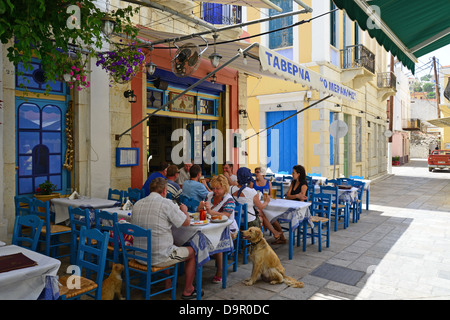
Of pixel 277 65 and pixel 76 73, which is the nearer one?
pixel 76 73

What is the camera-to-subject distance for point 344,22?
1548cm

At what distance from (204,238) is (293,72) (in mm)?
3362

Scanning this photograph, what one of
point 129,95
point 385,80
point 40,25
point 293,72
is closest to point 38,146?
point 129,95

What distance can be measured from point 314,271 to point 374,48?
63.2ft

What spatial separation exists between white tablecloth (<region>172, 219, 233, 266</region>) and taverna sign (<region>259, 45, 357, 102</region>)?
248 centimetres

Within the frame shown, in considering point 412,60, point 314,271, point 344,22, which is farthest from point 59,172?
point 344,22

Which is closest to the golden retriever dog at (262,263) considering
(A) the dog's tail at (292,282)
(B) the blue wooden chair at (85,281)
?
(A) the dog's tail at (292,282)

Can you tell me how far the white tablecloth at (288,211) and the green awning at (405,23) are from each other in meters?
2.75

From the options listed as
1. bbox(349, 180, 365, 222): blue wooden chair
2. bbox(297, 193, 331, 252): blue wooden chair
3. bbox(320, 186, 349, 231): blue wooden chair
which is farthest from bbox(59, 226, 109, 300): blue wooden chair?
bbox(349, 180, 365, 222): blue wooden chair

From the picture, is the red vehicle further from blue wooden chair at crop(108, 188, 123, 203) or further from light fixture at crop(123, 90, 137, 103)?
blue wooden chair at crop(108, 188, 123, 203)

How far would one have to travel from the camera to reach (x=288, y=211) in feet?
18.9

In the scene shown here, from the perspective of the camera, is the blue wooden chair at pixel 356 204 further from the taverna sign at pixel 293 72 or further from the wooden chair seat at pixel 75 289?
the wooden chair seat at pixel 75 289

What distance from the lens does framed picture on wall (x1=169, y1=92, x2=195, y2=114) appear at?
9125mm

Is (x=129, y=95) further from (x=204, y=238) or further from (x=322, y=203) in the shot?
(x=322, y=203)
